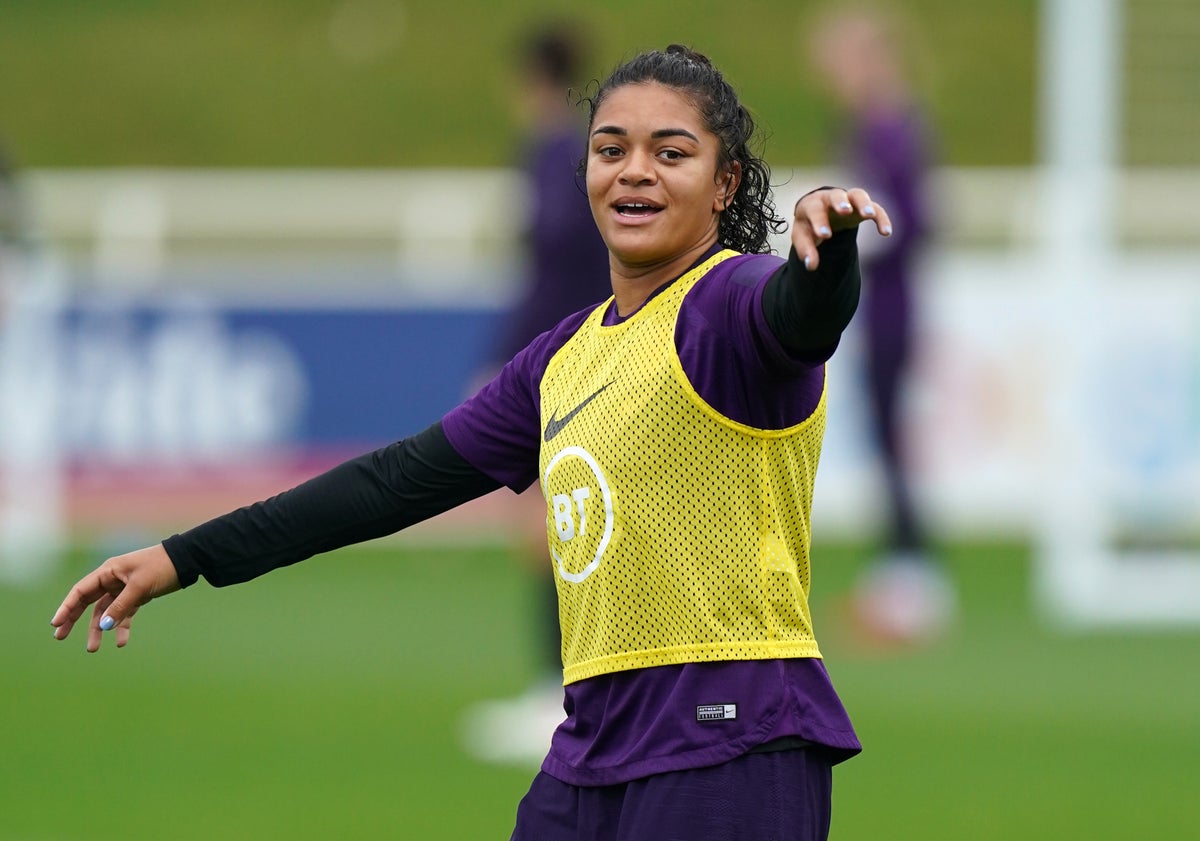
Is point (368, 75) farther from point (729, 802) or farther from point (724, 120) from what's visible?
point (729, 802)

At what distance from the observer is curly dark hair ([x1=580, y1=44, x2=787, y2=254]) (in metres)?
3.38

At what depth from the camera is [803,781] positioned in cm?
322

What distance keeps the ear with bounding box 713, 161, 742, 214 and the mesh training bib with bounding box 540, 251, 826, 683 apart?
137mm

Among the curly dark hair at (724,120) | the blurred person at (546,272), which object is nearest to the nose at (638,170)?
the curly dark hair at (724,120)

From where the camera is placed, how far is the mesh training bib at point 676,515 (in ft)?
10.6

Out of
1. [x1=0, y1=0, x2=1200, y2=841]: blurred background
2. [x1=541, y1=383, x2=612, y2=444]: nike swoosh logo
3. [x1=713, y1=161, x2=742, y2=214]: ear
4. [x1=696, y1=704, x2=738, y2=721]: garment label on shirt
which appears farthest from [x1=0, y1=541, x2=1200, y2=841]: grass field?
[x1=713, y1=161, x2=742, y2=214]: ear

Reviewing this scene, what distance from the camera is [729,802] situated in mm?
3170

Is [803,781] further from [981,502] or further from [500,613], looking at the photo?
[981,502]

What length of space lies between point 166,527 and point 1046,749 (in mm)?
6219

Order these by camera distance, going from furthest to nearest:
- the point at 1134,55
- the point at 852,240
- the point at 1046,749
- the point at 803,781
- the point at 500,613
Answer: the point at 1134,55
the point at 500,613
the point at 1046,749
the point at 803,781
the point at 852,240

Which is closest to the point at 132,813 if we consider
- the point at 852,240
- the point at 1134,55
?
the point at 852,240

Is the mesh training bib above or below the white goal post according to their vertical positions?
below

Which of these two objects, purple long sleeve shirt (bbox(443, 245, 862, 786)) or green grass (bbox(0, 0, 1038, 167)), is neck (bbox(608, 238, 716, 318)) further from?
green grass (bbox(0, 0, 1038, 167))

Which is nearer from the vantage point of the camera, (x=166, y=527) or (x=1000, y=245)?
(x=166, y=527)
